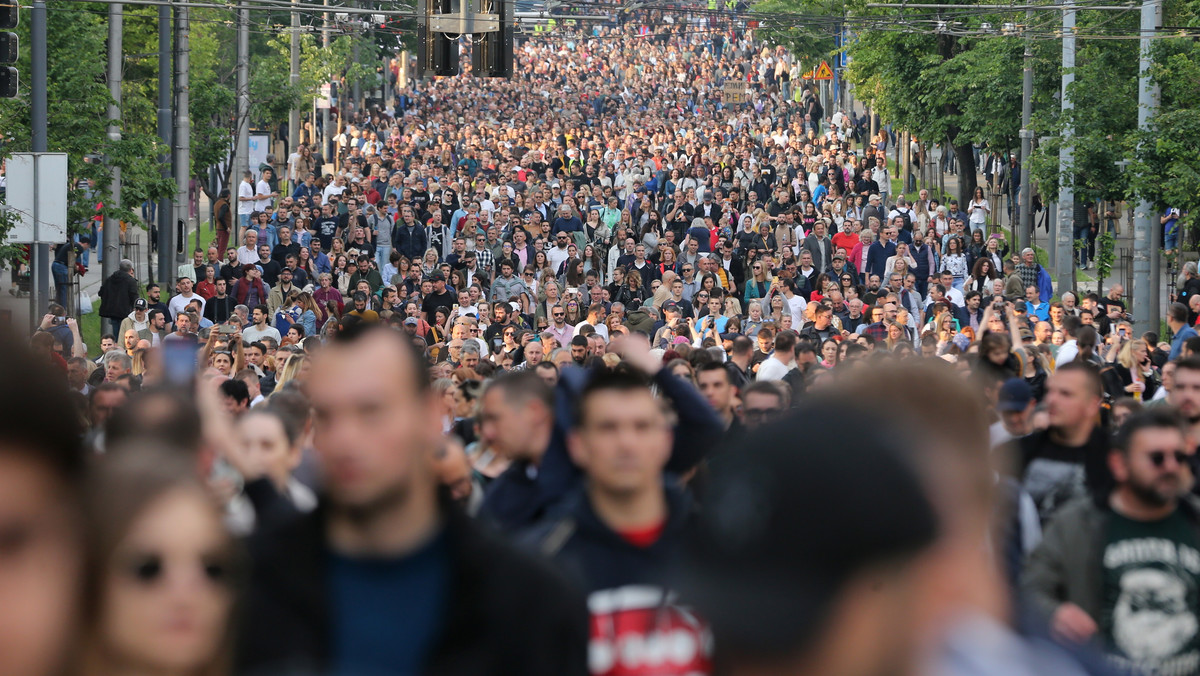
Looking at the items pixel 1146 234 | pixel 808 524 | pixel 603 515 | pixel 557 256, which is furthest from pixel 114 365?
pixel 1146 234

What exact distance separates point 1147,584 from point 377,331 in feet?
10.2

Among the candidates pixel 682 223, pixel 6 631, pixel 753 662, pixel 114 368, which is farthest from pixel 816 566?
pixel 682 223

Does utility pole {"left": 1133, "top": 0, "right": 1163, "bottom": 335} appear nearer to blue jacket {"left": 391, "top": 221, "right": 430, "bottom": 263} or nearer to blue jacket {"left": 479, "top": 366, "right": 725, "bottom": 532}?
blue jacket {"left": 391, "top": 221, "right": 430, "bottom": 263}

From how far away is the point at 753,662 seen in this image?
1.41 m

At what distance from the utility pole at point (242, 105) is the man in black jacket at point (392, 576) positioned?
110ft

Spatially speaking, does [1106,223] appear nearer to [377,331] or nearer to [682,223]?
[682,223]

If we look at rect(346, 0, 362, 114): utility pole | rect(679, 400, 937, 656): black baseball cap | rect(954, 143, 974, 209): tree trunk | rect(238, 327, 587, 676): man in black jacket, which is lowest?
rect(238, 327, 587, 676): man in black jacket

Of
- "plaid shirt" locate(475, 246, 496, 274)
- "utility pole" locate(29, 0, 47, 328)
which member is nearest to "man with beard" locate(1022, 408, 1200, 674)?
"utility pole" locate(29, 0, 47, 328)

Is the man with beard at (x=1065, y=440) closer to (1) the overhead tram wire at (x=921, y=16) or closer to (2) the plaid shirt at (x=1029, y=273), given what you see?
(1) the overhead tram wire at (x=921, y=16)

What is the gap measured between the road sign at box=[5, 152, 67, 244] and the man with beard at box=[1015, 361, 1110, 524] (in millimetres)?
13753

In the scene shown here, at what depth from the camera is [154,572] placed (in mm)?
2041

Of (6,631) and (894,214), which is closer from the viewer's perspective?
(6,631)

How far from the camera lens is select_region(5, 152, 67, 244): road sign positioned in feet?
61.4

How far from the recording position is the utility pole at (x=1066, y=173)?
2803cm
